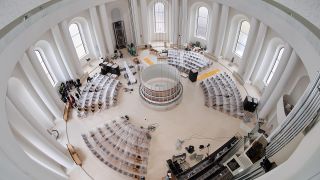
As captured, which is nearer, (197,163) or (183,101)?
(197,163)

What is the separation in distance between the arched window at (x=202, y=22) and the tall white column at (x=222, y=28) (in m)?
3.01

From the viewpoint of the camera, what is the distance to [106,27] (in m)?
26.8

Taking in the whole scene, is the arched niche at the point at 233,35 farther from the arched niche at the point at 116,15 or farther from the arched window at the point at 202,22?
the arched niche at the point at 116,15

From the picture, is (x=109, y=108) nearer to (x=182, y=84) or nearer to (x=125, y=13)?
(x=182, y=84)

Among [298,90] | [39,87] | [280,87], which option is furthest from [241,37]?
[39,87]

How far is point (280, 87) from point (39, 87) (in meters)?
19.5

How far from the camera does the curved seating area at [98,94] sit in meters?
22.8

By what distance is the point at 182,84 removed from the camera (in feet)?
83.8

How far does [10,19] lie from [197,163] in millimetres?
16760

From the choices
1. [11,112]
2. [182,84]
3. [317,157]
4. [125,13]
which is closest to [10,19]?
[11,112]

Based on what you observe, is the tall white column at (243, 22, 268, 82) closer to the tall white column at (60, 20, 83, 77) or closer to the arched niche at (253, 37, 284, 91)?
the arched niche at (253, 37, 284, 91)

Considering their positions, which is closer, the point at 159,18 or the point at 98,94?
the point at 98,94

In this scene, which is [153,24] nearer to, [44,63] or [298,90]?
[44,63]

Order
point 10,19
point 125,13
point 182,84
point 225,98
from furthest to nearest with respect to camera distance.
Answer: point 125,13 < point 182,84 < point 225,98 < point 10,19
